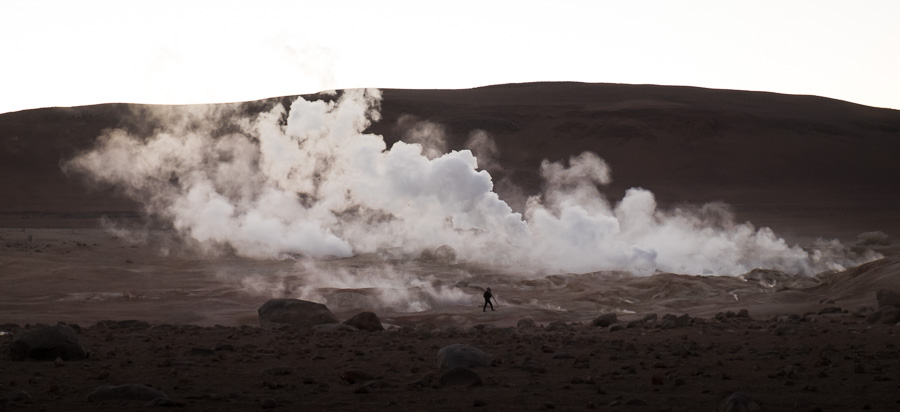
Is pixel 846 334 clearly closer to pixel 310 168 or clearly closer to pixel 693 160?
pixel 310 168

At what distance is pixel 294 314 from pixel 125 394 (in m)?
11.2

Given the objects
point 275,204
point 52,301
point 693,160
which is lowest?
point 52,301

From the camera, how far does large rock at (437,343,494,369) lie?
14.1m

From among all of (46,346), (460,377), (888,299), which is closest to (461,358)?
(460,377)

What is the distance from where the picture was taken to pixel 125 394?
11.2m

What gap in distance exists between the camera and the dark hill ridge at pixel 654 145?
270 feet

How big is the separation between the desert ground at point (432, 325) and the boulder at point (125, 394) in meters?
0.11

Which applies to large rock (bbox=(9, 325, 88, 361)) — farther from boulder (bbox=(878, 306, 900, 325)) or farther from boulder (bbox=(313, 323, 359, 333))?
boulder (bbox=(878, 306, 900, 325))

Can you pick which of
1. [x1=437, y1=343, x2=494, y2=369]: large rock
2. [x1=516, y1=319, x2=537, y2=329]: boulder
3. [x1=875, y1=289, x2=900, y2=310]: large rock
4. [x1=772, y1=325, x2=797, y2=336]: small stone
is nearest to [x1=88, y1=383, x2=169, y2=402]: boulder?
[x1=437, y1=343, x2=494, y2=369]: large rock

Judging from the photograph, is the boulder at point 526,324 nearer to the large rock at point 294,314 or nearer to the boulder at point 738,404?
the large rock at point 294,314

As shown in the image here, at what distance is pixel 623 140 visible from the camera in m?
104

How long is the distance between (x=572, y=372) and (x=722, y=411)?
350cm

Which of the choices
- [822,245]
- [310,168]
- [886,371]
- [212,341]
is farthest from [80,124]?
[886,371]

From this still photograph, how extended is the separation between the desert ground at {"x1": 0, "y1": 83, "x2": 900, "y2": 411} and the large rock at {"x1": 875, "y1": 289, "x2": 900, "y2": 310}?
65 mm
